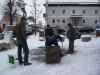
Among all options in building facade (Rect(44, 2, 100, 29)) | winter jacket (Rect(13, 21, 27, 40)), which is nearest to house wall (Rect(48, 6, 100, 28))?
building facade (Rect(44, 2, 100, 29))

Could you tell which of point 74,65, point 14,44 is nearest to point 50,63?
point 74,65

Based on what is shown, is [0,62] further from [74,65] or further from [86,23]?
[86,23]

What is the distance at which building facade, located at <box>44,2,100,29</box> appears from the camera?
56531mm

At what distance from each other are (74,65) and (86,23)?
5051 centimetres

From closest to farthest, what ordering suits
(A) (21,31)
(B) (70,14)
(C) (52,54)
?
1. (A) (21,31)
2. (C) (52,54)
3. (B) (70,14)

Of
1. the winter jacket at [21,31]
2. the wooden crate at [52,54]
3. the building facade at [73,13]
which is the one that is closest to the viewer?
the winter jacket at [21,31]

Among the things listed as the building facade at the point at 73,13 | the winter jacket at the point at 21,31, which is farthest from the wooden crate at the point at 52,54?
the building facade at the point at 73,13

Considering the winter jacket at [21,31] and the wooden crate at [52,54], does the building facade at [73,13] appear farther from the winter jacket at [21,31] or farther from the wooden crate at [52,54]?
the winter jacket at [21,31]

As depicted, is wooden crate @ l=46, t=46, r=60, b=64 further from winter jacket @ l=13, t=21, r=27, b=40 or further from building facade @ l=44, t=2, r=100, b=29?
building facade @ l=44, t=2, r=100, b=29

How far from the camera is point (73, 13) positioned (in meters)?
57.0

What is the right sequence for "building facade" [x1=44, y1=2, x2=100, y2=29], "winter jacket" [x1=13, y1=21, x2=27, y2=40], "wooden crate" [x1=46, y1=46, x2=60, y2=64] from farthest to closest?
"building facade" [x1=44, y1=2, x2=100, y2=29] → "wooden crate" [x1=46, y1=46, x2=60, y2=64] → "winter jacket" [x1=13, y1=21, x2=27, y2=40]

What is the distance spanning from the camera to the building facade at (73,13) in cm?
5653

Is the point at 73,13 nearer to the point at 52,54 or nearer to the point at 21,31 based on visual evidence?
the point at 52,54

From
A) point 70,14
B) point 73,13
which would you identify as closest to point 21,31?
point 70,14
